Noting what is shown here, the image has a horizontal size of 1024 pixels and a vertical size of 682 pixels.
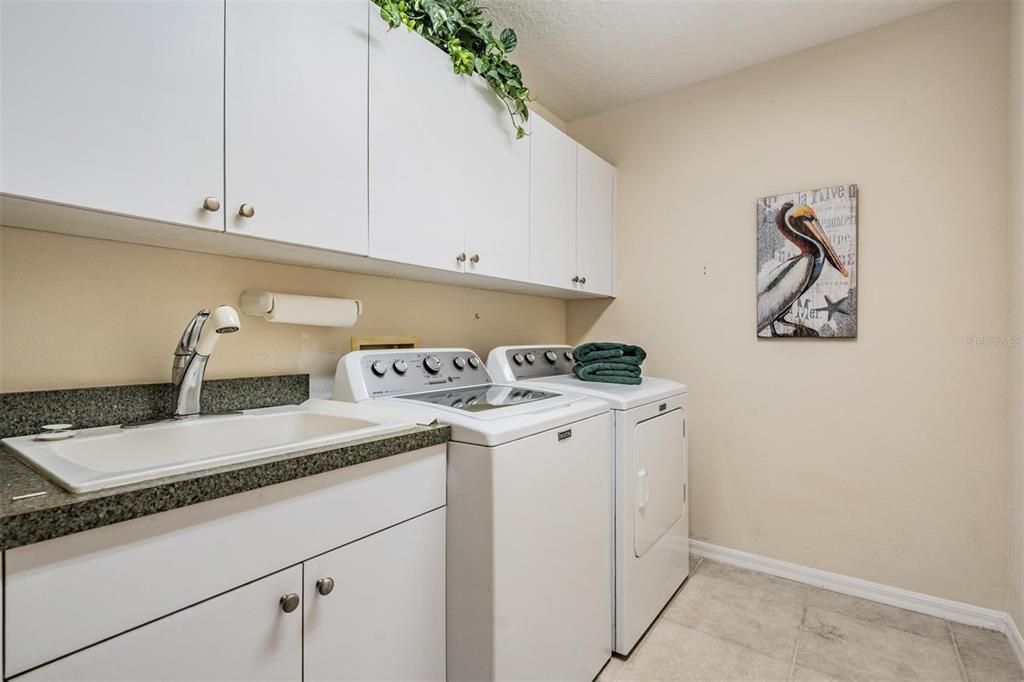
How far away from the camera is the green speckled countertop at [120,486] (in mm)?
646

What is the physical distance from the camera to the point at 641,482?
1.81 m

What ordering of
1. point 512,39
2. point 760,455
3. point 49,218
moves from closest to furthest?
point 49,218
point 512,39
point 760,455

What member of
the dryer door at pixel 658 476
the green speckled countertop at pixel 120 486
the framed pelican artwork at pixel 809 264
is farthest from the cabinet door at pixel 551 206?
the green speckled countertop at pixel 120 486

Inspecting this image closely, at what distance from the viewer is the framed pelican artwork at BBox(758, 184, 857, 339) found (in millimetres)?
2174

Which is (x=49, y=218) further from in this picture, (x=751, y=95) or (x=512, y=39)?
(x=751, y=95)

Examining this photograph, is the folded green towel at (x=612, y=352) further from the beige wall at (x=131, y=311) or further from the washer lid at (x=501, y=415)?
the beige wall at (x=131, y=311)

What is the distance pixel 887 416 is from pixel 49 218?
2.87 meters

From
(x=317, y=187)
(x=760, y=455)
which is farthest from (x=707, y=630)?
(x=317, y=187)

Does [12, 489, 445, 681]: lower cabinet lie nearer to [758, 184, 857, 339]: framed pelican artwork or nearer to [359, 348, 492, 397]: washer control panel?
[359, 348, 492, 397]: washer control panel

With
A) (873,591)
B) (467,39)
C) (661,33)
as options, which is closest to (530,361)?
(467,39)

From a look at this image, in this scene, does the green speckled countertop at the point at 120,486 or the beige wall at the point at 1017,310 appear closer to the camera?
the green speckled countertop at the point at 120,486

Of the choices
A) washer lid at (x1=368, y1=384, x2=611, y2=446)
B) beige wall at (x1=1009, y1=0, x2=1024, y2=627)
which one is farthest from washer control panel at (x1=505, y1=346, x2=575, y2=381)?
beige wall at (x1=1009, y1=0, x2=1024, y2=627)

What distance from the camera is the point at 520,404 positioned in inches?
61.3

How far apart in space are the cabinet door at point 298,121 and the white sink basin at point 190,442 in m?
0.50
